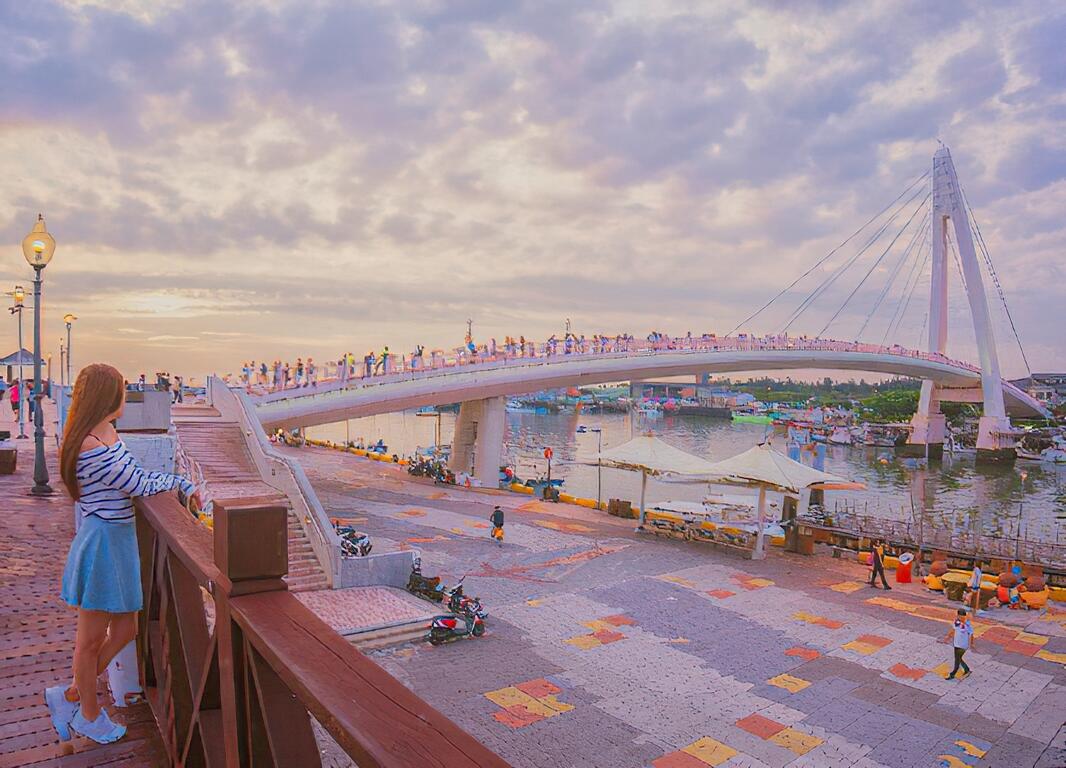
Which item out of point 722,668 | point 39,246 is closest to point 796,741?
point 722,668

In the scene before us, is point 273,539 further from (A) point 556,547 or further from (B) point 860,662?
(A) point 556,547

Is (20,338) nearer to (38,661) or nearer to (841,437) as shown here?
(38,661)

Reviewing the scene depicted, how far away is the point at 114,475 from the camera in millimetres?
2570

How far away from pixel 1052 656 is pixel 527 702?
8.00 meters

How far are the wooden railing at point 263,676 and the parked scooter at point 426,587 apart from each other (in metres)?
9.19

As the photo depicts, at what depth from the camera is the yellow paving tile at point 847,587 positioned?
1354cm

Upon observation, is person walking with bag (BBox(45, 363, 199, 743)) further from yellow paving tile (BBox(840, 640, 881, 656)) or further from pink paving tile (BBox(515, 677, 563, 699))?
yellow paving tile (BBox(840, 640, 881, 656))

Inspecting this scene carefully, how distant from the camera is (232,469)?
47.3 ft

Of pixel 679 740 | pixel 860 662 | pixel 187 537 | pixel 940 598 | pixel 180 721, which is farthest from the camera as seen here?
pixel 940 598

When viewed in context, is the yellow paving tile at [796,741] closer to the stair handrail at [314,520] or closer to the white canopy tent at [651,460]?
the stair handrail at [314,520]

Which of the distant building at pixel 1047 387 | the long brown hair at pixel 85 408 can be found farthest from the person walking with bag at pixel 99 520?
the distant building at pixel 1047 387

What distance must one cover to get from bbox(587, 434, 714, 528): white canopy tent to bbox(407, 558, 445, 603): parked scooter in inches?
285

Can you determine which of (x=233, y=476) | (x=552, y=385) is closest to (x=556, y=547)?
(x=233, y=476)

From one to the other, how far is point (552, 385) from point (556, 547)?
13.6 meters
